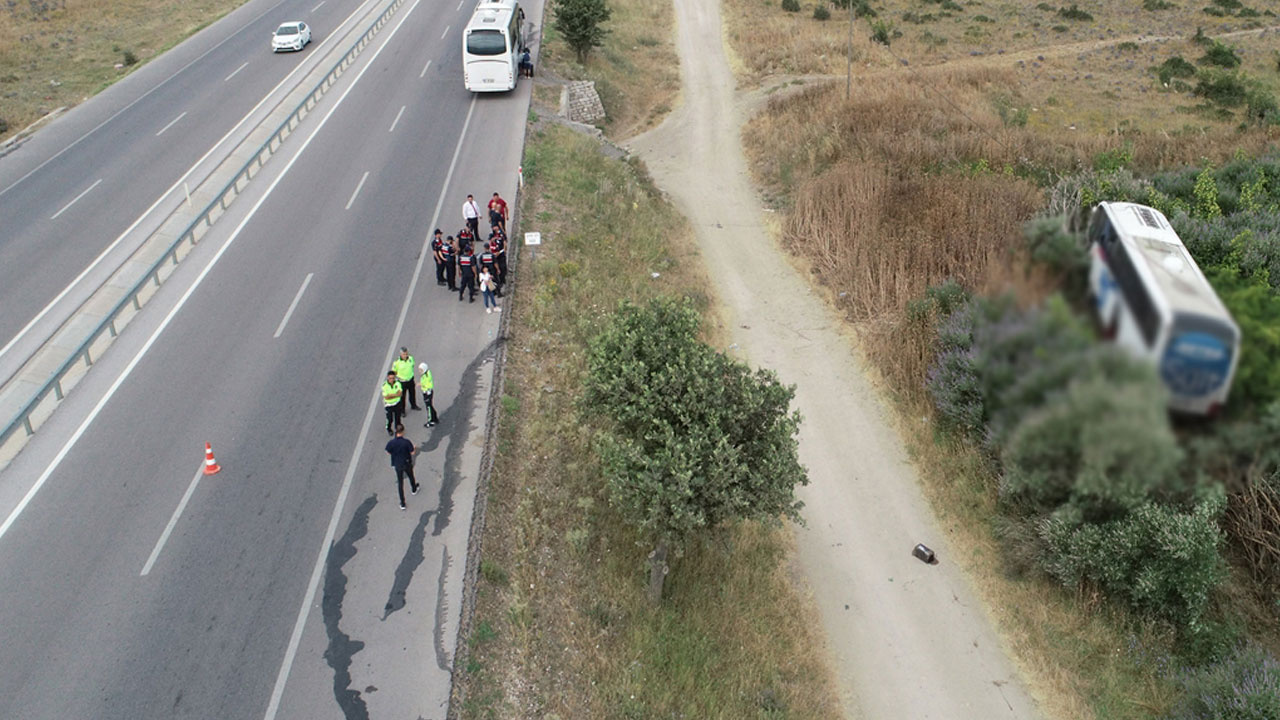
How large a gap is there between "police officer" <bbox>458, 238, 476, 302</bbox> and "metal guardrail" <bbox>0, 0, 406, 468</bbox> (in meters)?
7.88

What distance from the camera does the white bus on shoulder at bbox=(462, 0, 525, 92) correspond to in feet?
124

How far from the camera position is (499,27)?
124 feet

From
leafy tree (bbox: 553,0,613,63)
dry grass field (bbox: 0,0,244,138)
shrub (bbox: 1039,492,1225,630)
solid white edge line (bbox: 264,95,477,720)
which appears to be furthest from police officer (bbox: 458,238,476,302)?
leafy tree (bbox: 553,0,613,63)

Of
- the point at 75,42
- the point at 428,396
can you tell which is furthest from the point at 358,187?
the point at 75,42

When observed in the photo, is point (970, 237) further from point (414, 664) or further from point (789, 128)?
point (414, 664)

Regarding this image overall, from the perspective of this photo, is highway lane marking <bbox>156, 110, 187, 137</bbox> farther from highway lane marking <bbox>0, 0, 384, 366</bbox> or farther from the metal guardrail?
the metal guardrail

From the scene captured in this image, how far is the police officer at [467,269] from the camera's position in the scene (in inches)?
896

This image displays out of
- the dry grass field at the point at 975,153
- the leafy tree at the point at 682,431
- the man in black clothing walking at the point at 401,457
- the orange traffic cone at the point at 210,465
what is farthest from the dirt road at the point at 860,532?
the orange traffic cone at the point at 210,465

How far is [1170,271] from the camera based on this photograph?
6039 mm

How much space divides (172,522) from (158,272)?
1078 centimetres

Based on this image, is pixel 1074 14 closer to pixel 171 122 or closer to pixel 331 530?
pixel 171 122

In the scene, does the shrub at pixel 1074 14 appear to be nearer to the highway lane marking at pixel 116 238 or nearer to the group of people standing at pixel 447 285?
the highway lane marking at pixel 116 238

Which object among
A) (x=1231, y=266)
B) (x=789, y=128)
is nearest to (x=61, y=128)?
(x=789, y=128)

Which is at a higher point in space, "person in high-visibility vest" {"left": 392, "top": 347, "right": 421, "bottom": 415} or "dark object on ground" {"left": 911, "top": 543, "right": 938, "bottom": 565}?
"person in high-visibility vest" {"left": 392, "top": 347, "right": 421, "bottom": 415}
